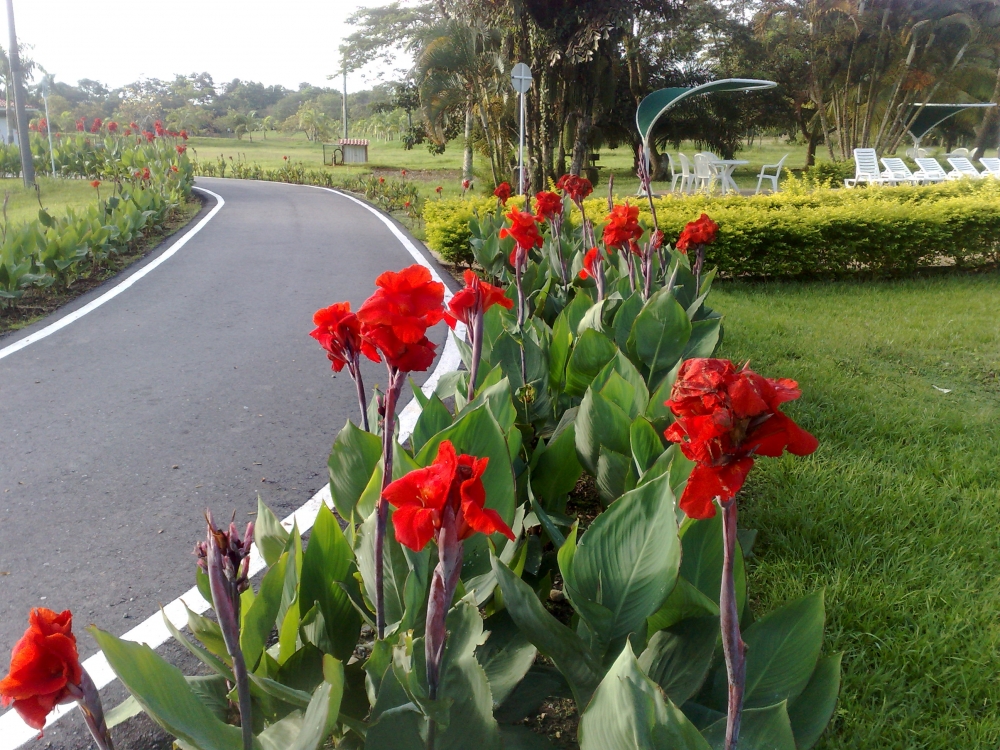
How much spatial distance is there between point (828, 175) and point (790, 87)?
25.0ft

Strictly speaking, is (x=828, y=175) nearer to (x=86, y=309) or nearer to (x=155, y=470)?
(x=86, y=309)

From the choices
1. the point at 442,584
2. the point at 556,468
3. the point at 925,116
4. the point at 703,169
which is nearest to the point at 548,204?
the point at 556,468

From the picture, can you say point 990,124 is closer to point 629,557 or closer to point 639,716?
point 629,557

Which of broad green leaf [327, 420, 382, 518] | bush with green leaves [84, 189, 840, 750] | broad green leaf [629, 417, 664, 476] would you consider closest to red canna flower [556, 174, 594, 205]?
bush with green leaves [84, 189, 840, 750]

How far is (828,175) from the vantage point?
66.4 ft

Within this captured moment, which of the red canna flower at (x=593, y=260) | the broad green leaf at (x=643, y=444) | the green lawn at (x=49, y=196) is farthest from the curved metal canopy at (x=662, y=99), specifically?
the green lawn at (x=49, y=196)

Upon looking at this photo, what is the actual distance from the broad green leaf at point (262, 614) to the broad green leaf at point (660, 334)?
175cm

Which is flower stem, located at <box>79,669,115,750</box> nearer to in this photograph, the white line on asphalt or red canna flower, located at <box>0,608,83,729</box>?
red canna flower, located at <box>0,608,83,729</box>

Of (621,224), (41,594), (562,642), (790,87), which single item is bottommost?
(41,594)

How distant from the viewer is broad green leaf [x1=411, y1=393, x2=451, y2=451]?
2072 mm

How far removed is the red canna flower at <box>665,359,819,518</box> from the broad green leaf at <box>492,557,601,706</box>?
459 millimetres

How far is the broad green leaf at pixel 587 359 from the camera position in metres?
2.69

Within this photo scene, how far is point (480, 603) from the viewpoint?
1635mm

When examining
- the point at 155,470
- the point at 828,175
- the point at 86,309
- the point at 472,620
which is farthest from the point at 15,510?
the point at 828,175
